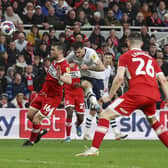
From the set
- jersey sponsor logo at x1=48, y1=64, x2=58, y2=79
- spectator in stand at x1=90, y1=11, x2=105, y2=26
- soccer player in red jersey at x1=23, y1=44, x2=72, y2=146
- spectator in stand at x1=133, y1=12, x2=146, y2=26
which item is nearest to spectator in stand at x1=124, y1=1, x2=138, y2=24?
spectator in stand at x1=133, y1=12, x2=146, y2=26

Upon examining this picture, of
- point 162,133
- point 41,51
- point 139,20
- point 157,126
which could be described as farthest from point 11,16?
point 162,133

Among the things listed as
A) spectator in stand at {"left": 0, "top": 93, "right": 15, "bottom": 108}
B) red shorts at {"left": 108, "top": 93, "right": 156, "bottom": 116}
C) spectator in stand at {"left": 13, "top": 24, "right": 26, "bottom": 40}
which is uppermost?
spectator in stand at {"left": 13, "top": 24, "right": 26, "bottom": 40}

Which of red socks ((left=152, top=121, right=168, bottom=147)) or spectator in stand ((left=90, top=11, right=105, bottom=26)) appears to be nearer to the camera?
red socks ((left=152, top=121, right=168, bottom=147))

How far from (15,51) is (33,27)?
1.29 meters

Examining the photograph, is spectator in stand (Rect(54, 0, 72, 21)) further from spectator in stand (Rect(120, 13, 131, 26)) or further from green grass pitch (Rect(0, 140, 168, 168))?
green grass pitch (Rect(0, 140, 168, 168))

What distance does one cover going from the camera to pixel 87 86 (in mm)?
18812

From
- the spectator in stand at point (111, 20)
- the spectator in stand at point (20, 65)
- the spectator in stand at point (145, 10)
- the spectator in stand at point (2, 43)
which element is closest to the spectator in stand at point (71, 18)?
the spectator in stand at point (111, 20)

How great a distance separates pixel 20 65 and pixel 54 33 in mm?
2026

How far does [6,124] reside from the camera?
20.3 meters

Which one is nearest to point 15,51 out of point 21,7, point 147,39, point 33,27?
point 33,27

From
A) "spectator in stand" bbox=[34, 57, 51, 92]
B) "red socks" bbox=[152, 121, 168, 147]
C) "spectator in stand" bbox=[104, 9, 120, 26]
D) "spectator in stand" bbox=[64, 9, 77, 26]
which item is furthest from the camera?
"spectator in stand" bbox=[104, 9, 120, 26]

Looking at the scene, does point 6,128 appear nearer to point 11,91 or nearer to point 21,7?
point 11,91

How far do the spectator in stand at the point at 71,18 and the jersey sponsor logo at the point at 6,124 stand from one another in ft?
21.5

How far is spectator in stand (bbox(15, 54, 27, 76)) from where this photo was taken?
23047 millimetres
